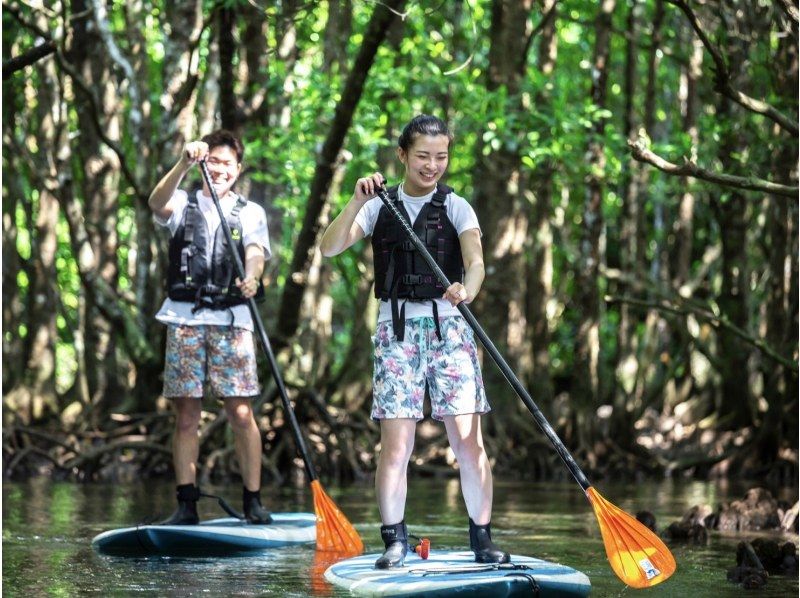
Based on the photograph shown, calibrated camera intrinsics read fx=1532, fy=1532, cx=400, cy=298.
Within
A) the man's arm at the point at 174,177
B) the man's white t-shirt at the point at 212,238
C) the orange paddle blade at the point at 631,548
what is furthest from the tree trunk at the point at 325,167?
the orange paddle blade at the point at 631,548

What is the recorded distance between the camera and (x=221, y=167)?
7680mm

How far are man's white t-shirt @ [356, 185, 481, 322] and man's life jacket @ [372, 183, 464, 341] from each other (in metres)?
0.02

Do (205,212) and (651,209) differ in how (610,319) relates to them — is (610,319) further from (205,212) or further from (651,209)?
(205,212)

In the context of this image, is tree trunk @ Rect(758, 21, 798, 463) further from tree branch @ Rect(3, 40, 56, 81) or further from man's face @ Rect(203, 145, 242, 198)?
tree branch @ Rect(3, 40, 56, 81)

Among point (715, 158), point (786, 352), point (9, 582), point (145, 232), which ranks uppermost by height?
point (715, 158)

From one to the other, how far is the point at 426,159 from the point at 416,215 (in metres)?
0.24

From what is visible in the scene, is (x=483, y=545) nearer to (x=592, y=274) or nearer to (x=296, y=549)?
(x=296, y=549)

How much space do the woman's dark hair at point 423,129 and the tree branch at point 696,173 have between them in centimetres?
92

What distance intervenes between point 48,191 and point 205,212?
757cm

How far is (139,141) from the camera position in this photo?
1345cm

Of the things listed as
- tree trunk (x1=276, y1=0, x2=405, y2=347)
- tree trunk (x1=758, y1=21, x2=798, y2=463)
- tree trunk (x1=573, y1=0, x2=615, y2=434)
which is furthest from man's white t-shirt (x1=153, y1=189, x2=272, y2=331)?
tree trunk (x1=573, y1=0, x2=615, y2=434)

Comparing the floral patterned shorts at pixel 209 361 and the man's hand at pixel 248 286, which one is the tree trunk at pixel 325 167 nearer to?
the man's hand at pixel 248 286

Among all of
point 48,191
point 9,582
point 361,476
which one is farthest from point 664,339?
point 9,582

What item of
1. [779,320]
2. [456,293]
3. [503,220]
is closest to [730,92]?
[456,293]
